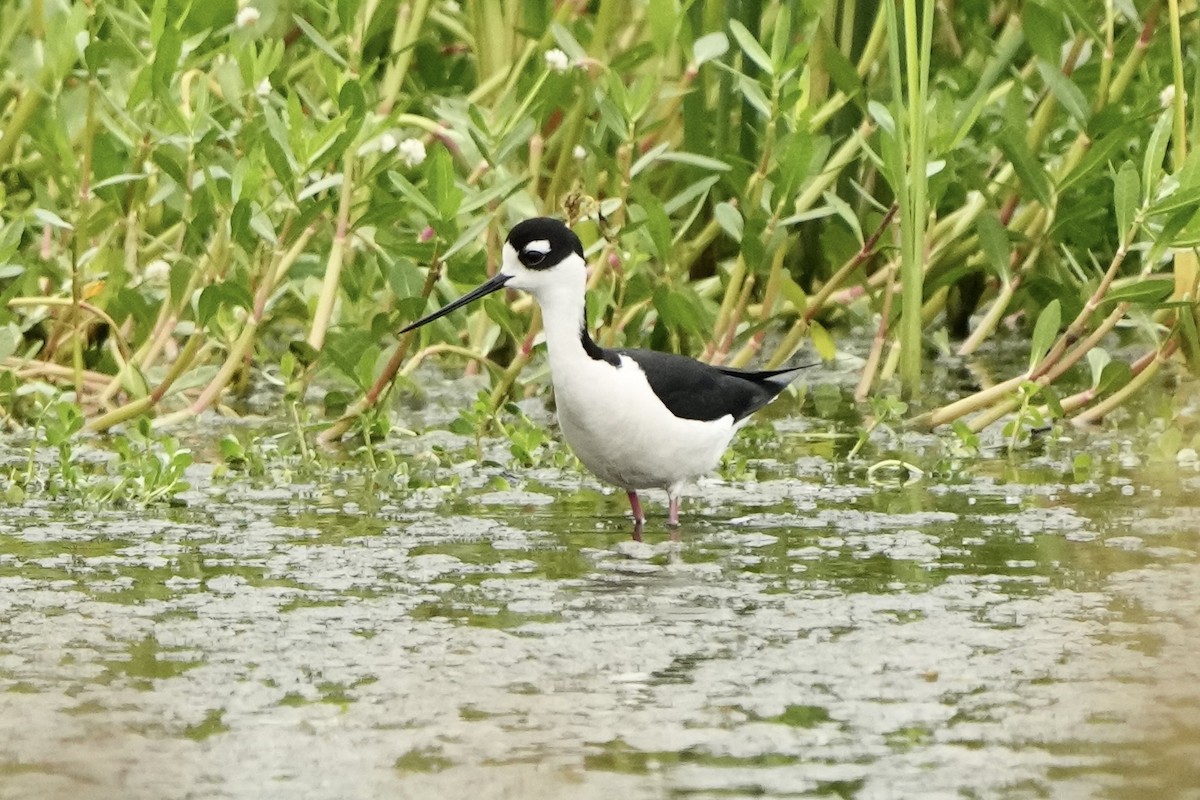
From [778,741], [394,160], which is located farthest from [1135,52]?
[778,741]

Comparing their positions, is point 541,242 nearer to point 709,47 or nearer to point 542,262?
point 542,262

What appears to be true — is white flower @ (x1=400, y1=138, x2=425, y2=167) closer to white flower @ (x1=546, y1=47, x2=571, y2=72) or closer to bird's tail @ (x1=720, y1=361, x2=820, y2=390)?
white flower @ (x1=546, y1=47, x2=571, y2=72)

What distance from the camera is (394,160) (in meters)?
6.66

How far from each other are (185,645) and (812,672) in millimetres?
1298

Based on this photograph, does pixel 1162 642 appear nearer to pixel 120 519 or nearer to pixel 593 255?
pixel 120 519

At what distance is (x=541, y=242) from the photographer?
5.94 metres

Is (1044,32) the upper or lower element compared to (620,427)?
upper

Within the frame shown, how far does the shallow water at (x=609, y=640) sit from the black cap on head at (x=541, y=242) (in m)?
0.71

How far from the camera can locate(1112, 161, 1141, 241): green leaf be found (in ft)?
21.2

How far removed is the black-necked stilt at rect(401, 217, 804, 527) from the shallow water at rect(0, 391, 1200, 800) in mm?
191


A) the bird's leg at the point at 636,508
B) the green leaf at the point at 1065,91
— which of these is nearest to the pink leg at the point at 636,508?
the bird's leg at the point at 636,508

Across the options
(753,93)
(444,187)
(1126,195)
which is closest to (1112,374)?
(1126,195)

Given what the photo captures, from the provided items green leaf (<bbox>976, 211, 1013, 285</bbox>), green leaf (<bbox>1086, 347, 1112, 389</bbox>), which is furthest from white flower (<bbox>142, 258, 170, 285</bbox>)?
green leaf (<bbox>1086, 347, 1112, 389</bbox>)

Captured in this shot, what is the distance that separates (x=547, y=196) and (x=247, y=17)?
1.54m
